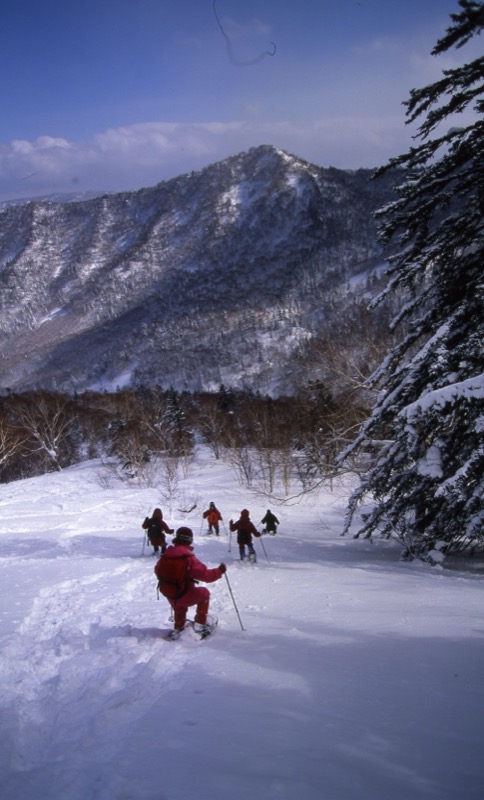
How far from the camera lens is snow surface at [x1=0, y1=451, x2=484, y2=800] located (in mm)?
2877

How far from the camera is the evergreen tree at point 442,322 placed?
7285mm

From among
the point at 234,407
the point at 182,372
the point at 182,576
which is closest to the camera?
the point at 182,576

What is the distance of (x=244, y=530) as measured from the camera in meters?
12.0

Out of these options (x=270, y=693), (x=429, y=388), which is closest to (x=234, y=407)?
(x=429, y=388)

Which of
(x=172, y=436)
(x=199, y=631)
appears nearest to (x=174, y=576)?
(x=199, y=631)

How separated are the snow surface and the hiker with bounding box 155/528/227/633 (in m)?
0.29

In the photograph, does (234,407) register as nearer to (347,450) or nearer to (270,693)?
(347,450)

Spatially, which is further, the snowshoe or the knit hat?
the knit hat

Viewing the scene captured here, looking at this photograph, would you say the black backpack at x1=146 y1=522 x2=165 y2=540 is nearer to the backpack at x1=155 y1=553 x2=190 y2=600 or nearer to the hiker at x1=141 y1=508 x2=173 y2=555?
the hiker at x1=141 y1=508 x2=173 y2=555

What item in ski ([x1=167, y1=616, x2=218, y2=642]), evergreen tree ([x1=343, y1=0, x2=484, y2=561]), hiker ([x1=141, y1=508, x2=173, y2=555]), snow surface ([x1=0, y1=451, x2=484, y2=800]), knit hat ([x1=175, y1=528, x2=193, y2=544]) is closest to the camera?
snow surface ([x1=0, y1=451, x2=484, y2=800])

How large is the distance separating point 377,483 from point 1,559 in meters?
11.3

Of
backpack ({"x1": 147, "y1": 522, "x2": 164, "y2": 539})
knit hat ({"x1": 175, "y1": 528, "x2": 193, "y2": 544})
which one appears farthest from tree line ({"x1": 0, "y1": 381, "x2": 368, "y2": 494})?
knit hat ({"x1": 175, "y1": 528, "x2": 193, "y2": 544})

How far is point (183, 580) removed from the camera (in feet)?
18.8

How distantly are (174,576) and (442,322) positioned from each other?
6437 mm
